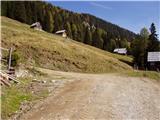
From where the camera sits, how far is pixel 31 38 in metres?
73.2

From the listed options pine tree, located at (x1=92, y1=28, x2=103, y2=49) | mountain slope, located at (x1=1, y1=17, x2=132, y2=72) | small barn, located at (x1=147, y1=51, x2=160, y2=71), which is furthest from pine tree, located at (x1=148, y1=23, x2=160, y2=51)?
pine tree, located at (x1=92, y1=28, x2=103, y2=49)

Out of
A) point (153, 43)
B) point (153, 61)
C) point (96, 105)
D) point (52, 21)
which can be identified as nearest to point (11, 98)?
point (96, 105)

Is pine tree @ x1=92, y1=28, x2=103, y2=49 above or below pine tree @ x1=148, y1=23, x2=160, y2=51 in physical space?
above

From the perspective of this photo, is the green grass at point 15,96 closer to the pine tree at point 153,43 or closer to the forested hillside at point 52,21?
the pine tree at point 153,43

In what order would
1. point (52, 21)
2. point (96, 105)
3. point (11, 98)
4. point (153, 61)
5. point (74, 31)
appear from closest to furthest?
point (96, 105), point (11, 98), point (153, 61), point (52, 21), point (74, 31)

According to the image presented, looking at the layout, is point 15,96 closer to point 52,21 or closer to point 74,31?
point 52,21

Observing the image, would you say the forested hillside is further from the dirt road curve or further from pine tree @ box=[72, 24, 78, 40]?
the dirt road curve

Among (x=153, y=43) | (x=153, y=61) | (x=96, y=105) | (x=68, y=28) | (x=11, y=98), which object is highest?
(x=68, y=28)

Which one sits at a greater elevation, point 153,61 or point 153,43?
point 153,43

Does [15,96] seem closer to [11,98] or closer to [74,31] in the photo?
[11,98]

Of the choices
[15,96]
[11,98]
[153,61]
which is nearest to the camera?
[11,98]

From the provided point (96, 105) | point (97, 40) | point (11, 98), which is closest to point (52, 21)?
point (97, 40)

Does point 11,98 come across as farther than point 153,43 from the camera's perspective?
No

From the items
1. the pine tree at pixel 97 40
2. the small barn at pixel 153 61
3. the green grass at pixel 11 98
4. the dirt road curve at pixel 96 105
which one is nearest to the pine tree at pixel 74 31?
the pine tree at pixel 97 40
